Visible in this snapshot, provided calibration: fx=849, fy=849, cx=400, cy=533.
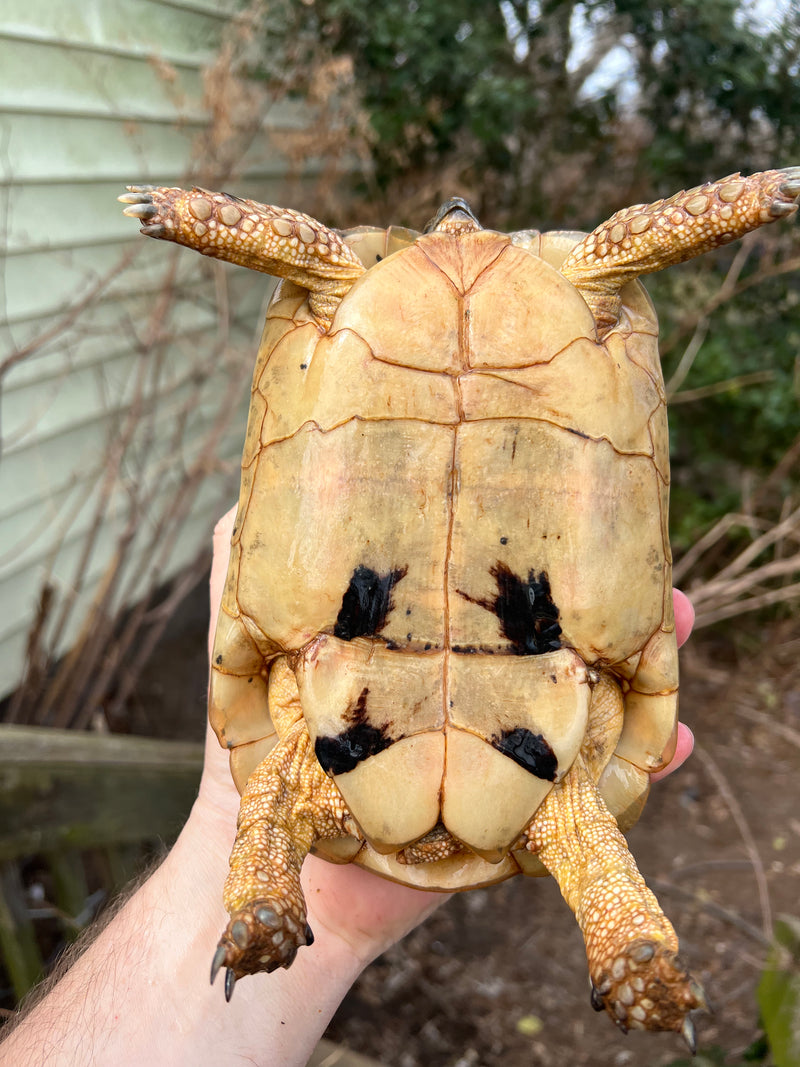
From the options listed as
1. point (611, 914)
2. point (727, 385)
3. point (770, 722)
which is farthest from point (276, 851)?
point (770, 722)

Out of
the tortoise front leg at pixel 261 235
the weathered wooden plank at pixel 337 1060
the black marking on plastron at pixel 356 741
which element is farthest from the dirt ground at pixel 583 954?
the tortoise front leg at pixel 261 235

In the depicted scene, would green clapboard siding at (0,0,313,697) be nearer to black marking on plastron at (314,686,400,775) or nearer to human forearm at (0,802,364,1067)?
human forearm at (0,802,364,1067)

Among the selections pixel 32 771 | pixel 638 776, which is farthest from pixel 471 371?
pixel 32 771

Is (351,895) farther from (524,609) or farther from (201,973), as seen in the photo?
(524,609)

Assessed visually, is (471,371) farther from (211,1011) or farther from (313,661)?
(211,1011)

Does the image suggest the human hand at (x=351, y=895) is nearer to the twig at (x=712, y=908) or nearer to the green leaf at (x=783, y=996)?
the green leaf at (x=783, y=996)

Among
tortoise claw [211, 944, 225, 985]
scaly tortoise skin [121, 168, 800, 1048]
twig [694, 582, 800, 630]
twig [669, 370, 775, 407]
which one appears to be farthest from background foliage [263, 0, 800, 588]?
tortoise claw [211, 944, 225, 985]
